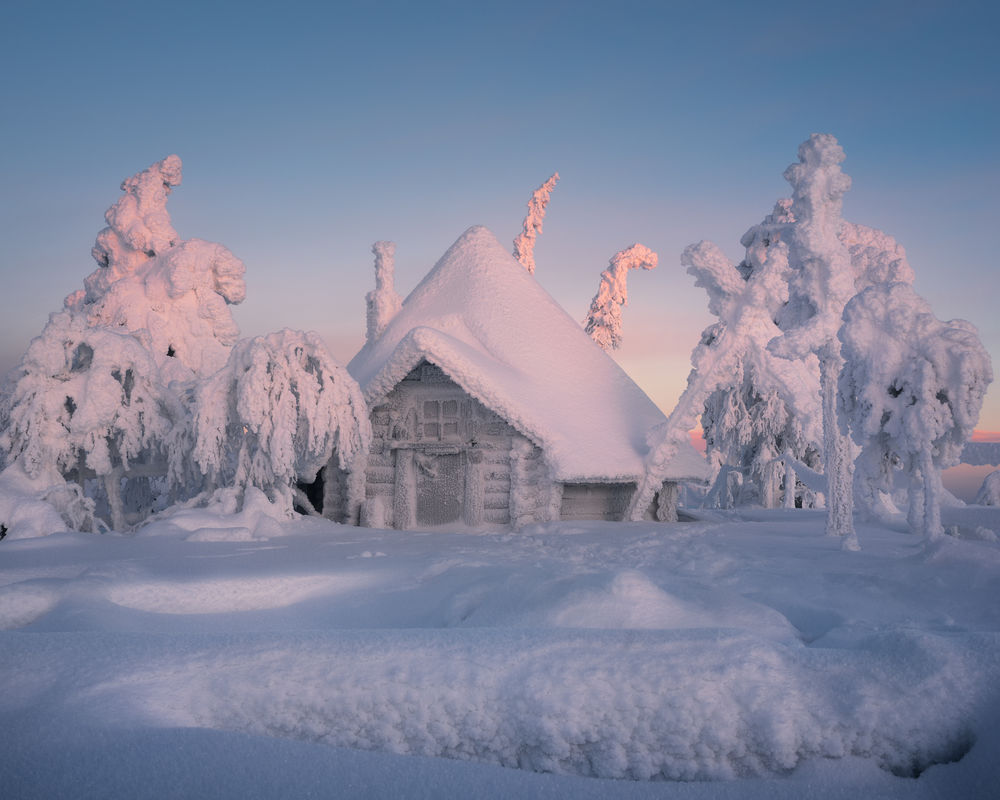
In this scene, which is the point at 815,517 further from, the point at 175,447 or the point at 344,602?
the point at 175,447

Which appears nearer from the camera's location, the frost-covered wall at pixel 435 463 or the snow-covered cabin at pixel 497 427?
the snow-covered cabin at pixel 497 427

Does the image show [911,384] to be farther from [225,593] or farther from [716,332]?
[225,593]

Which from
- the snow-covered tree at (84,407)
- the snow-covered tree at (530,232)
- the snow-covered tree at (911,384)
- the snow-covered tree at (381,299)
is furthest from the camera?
the snow-covered tree at (530,232)

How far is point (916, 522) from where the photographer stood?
358 inches

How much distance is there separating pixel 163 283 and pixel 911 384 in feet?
54.5

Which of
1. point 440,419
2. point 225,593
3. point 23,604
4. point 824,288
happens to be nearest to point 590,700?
point 225,593

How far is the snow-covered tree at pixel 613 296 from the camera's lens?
18406 mm

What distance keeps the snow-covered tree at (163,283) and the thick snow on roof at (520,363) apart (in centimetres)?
410

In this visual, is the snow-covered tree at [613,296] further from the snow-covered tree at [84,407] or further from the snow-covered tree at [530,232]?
the snow-covered tree at [84,407]

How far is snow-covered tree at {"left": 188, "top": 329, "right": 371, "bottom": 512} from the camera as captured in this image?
36.7 ft

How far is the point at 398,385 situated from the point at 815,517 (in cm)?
920

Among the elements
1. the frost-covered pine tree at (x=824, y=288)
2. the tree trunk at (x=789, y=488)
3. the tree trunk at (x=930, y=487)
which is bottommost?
the tree trunk at (x=789, y=488)

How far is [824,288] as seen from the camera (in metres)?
10.1

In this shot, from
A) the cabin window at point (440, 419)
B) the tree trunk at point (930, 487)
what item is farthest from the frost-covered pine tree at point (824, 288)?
the cabin window at point (440, 419)
